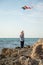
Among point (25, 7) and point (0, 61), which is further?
point (25, 7)

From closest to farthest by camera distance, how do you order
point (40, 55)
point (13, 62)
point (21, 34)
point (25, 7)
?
1. point (13, 62)
2. point (40, 55)
3. point (25, 7)
4. point (21, 34)

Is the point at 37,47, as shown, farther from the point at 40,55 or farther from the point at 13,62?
the point at 13,62

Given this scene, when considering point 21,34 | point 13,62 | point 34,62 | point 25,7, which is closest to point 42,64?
point 34,62

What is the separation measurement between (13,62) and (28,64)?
1048 mm

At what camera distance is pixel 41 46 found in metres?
14.0

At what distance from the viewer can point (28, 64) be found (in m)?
11.1

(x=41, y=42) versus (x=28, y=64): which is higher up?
(x=41, y=42)

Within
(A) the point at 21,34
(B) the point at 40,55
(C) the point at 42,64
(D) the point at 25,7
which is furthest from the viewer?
(A) the point at 21,34

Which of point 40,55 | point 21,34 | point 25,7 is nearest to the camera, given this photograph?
point 40,55

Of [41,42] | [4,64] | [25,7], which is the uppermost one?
[25,7]

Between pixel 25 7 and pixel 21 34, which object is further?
pixel 21 34

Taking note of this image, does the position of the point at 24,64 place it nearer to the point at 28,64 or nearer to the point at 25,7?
the point at 28,64

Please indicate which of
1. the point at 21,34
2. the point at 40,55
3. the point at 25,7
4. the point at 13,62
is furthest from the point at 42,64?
the point at 21,34

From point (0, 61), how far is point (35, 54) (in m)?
2.05
